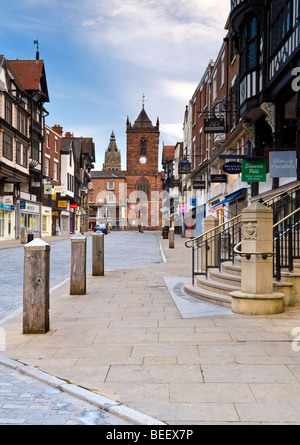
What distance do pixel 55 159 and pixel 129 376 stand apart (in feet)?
166

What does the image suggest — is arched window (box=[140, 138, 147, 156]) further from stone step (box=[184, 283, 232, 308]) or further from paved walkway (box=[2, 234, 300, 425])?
paved walkway (box=[2, 234, 300, 425])

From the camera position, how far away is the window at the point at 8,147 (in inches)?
1362

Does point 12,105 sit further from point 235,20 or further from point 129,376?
point 129,376

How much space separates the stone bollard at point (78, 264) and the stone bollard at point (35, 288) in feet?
9.87

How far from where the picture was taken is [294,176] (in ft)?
44.1

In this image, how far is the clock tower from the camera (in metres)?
100

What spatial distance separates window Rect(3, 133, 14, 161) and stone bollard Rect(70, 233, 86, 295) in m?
27.2

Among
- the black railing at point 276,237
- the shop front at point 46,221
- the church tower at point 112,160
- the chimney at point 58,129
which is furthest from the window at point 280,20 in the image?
the church tower at point 112,160

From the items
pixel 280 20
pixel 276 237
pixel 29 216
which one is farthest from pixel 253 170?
pixel 29 216

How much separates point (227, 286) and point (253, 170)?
8.25m

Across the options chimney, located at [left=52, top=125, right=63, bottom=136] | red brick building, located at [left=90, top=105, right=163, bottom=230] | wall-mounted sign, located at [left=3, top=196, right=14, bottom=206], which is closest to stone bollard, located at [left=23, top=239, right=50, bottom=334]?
wall-mounted sign, located at [left=3, top=196, right=14, bottom=206]

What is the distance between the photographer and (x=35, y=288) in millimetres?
6238

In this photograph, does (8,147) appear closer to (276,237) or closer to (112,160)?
(276,237)
